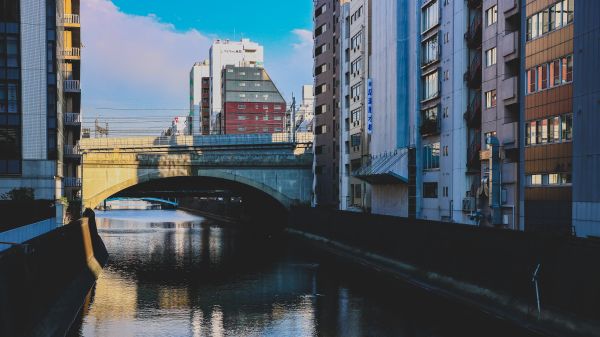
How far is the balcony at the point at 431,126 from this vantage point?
51.8m

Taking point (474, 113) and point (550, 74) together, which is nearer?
point (550, 74)

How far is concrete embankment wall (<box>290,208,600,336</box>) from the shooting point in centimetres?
2170

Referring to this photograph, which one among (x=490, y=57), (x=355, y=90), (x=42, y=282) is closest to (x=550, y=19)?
(x=490, y=57)

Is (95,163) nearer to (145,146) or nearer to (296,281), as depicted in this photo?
(145,146)

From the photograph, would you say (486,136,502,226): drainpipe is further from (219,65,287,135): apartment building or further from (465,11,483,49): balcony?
(219,65,287,135): apartment building

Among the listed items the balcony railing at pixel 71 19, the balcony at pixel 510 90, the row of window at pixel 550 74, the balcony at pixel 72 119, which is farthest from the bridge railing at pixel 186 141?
the row of window at pixel 550 74

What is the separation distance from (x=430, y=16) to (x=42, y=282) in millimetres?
39212

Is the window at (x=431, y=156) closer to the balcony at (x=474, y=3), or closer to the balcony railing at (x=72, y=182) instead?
the balcony at (x=474, y=3)

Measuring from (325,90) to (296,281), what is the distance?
168 ft

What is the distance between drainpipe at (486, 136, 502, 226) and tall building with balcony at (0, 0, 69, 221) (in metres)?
34.6

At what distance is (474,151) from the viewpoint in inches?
1832

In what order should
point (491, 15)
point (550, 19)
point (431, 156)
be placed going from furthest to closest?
point (431, 156) → point (491, 15) → point (550, 19)

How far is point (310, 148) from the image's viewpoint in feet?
292

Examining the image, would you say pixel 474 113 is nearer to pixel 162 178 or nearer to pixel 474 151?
pixel 474 151
